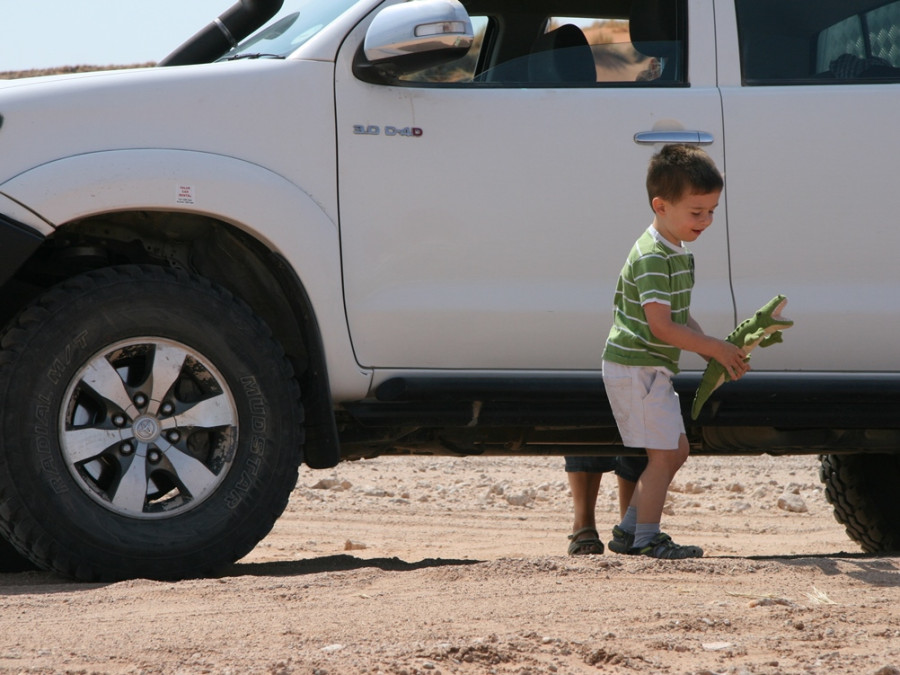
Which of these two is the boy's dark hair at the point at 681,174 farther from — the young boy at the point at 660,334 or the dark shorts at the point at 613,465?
the dark shorts at the point at 613,465

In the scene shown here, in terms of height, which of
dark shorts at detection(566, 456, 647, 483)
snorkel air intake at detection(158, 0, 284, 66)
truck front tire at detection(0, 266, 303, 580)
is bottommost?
dark shorts at detection(566, 456, 647, 483)

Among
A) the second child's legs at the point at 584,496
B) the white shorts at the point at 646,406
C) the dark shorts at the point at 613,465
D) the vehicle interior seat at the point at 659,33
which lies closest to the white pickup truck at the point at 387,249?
the vehicle interior seat at the point at 659,33

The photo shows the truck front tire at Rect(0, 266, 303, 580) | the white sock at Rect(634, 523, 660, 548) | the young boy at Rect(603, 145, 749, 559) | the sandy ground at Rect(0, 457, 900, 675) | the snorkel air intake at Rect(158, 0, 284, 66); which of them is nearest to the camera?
the sandy ground at Rect(0, 457, 900, 675)

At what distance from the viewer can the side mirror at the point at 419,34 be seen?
151 inches

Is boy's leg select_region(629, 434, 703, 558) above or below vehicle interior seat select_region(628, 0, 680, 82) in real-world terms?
below

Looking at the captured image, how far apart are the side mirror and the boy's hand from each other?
1126mm

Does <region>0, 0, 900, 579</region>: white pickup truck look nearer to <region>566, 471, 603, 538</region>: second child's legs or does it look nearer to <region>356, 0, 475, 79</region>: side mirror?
<region>356, 0, 475, 79</region>: side mirror

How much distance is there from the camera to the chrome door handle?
4105 mm

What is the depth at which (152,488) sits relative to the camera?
3.91m

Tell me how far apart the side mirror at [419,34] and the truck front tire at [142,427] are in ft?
2.79

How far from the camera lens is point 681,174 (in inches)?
150

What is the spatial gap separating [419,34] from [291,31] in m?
0.64

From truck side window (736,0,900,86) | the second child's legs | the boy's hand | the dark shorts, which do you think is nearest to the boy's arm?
the boy's hand

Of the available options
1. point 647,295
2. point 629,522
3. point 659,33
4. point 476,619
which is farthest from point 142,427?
point 659,33
